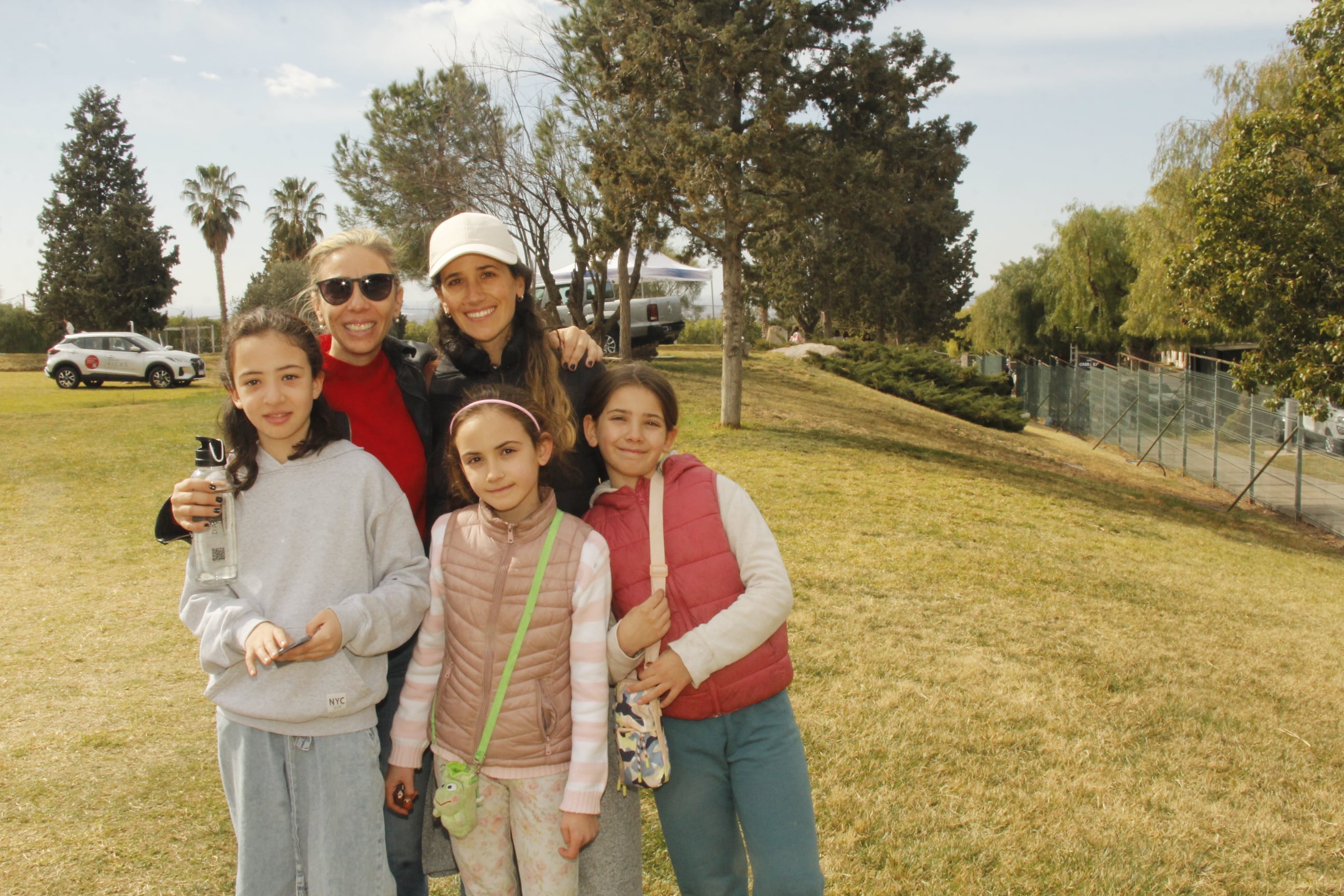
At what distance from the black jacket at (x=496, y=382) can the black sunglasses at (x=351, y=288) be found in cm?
24

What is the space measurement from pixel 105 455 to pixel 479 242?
11550 millimetres

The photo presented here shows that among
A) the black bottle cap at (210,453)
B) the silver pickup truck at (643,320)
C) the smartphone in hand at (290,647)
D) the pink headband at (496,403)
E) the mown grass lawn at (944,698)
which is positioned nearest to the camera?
the smartphone in hand at (290,647)

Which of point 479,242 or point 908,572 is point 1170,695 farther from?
point 479,242

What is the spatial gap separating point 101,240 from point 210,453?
42442mm

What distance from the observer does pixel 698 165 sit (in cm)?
Answer: 1222

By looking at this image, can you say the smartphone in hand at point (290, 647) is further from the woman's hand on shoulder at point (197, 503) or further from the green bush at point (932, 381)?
the green bush at point (932, 381)

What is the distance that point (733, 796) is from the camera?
2213mm

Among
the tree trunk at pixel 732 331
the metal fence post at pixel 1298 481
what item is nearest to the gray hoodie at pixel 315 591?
the tree trunk at pixel 732 331

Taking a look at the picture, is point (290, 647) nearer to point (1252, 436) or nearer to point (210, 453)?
point (210, 453)

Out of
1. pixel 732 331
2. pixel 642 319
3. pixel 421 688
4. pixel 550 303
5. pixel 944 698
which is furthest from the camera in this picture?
pixel 642 319

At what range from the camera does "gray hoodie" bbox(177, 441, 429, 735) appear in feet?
6.40

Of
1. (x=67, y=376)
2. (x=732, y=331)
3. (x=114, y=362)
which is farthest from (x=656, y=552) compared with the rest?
(x=67, y=376)

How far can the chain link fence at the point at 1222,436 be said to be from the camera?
13438 millimetres

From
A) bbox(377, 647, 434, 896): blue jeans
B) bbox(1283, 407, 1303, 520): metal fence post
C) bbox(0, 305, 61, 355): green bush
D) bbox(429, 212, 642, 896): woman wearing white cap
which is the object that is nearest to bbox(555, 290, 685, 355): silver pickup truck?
bbox(1283, 407, 1303, 520): metal fence post
